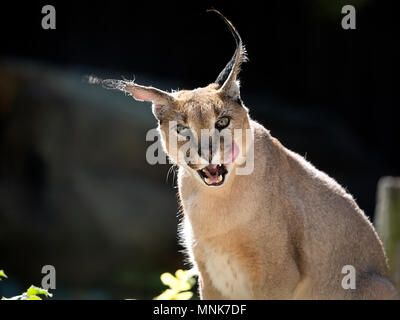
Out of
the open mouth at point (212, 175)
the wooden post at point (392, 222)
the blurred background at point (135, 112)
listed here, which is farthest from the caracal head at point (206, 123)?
the blurred background at point (135, 112)

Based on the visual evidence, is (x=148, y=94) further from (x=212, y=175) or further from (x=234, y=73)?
(x=212, y=175)

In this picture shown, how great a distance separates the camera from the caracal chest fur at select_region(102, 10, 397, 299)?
5.08 m

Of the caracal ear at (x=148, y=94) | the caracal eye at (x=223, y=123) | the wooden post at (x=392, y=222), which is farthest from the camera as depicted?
the wooden post at (x=392, y=222)

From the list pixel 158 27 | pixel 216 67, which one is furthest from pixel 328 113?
pixel 158 27

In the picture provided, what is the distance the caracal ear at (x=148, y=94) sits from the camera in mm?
4973

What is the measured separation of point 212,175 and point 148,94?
2.38 feet

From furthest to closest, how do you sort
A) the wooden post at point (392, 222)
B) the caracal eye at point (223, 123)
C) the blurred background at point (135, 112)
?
the blurred background at point (135, 112)
the wooden post at point (392, 222)
the caracal eye at point (223, 123)

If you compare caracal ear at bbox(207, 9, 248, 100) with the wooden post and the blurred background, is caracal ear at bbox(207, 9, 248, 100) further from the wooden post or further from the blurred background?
the blurred background

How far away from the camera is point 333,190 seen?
5695mm

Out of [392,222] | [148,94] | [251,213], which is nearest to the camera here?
[148,94]

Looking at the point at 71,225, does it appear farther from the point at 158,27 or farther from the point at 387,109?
the point at 387,109

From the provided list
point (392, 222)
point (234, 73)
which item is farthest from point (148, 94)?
point (392, 222)

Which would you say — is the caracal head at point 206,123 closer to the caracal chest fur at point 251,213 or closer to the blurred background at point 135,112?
the caracal chest fur at point 251,213

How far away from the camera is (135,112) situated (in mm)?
11703
